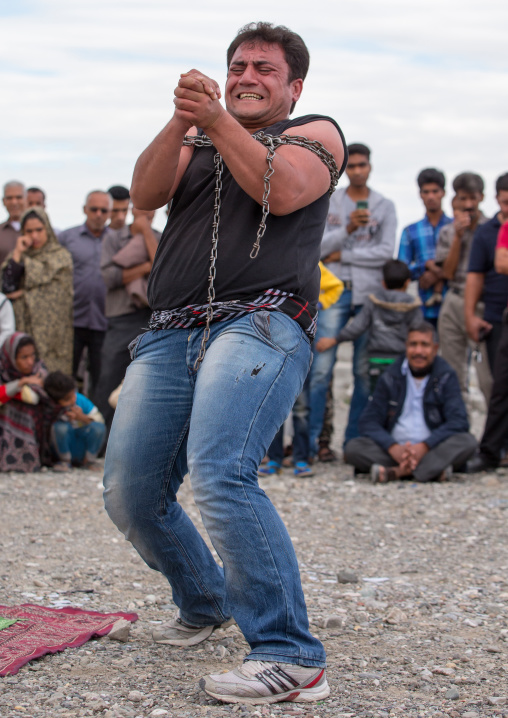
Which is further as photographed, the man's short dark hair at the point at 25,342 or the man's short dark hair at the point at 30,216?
the man's short dark hair at the point at 30,216

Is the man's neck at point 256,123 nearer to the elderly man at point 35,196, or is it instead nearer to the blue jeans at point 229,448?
the blue jeans at point 229,448

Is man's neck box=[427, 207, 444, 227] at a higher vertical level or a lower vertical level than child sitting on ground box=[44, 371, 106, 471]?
higher

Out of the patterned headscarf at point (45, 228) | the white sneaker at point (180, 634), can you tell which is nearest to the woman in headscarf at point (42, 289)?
the patterned headscarf at point (45, 228)

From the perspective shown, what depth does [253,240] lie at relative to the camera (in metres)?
2.89

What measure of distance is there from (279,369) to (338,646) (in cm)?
126

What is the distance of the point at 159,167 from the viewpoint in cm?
288

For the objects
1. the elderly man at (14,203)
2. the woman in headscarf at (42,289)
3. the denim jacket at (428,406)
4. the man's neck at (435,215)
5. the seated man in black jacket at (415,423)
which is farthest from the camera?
the elderly man at (14,203)

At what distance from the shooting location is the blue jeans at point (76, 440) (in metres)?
7.64

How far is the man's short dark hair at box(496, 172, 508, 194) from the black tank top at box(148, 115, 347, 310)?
4.72 meters

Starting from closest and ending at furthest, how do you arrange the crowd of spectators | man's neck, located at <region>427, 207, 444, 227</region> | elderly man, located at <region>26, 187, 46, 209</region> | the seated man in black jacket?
the seated man in black jacket, the crowd of spectators, man's neck, located at <region>427, 207, 444, 227</region>, elderly man, located at <region>26, 187, 46, 209</region>

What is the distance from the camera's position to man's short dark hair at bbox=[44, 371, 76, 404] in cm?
755

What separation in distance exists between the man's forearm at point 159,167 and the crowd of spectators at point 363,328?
4.63 meters

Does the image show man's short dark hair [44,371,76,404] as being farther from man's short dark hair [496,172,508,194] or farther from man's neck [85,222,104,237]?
man's short dark hair [496,172,508,194]

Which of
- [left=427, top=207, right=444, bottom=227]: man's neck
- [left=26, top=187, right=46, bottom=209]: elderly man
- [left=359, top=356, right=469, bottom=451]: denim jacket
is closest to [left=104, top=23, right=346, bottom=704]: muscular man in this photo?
[left=359, top=356, right=469, bottom=451]: denim jacket
